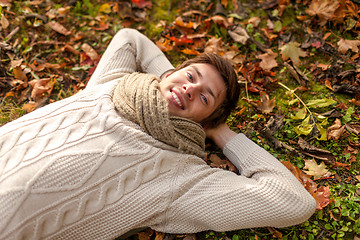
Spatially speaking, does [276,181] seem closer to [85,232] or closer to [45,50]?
[85,232]

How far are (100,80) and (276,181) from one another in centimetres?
183

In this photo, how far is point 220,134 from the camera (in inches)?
110

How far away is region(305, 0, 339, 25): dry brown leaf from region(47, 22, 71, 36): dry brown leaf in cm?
312

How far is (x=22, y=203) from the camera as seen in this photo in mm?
1869

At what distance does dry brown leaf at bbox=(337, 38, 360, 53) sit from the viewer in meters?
3.37

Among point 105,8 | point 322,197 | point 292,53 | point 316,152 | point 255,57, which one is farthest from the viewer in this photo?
point 105,8

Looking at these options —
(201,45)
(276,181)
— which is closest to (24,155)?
(276,181)

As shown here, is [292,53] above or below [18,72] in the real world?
below

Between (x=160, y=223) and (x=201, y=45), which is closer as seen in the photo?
(x=160, y=223)

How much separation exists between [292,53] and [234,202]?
6.99ft

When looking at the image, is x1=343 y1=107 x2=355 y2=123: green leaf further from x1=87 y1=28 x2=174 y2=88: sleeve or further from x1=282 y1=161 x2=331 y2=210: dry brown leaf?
x1=87 y1=28 x2=174 y2=88: sleeve

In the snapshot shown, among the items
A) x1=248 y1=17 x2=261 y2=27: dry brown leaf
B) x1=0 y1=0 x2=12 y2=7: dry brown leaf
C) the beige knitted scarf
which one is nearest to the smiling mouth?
the beige knitted scarf

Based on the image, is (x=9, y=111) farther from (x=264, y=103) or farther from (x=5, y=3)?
(x=264, y=103)

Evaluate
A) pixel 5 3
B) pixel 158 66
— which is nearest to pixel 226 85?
pixel 158 66
